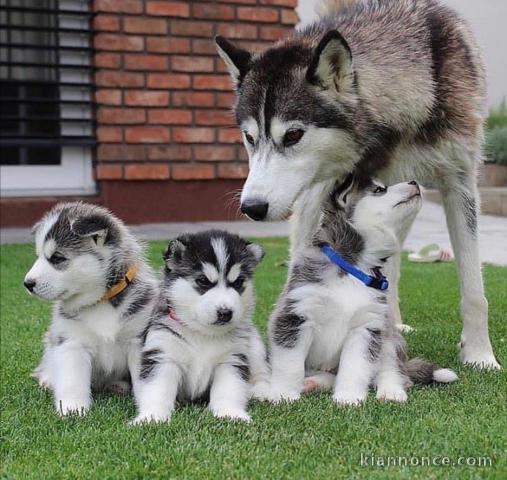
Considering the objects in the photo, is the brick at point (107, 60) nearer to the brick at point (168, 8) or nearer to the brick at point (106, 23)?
the brick at point (106, 23)

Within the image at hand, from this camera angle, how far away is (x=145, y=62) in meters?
8.99

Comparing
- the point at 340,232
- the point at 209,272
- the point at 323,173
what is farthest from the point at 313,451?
the point at 323,173

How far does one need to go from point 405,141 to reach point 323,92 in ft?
1.80

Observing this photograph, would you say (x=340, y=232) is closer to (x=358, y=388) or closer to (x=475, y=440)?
(x=358, y=388)

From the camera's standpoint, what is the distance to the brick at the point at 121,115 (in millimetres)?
8859

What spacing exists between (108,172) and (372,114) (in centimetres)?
562

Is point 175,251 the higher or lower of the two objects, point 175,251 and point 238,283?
the higher

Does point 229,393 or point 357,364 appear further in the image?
point 357,364

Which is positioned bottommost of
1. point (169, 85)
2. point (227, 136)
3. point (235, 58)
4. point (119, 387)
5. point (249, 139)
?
point (119, 387)

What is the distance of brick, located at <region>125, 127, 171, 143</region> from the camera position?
8953 millimetres

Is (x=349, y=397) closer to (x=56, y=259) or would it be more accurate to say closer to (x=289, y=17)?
(x=56, y=259)

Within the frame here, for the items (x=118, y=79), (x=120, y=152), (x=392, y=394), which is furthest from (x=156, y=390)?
(x=118, y=79)

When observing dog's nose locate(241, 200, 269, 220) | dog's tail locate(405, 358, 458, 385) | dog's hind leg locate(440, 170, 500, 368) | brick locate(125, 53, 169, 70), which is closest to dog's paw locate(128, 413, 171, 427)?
dog's nose locate(241, 200, 269, 220)

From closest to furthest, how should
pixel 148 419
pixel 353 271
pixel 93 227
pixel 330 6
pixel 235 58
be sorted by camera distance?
pixel 148 419
pixel 93 227
pixel 353 271
pixel 235 58
pixel 330 6
